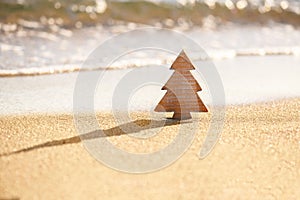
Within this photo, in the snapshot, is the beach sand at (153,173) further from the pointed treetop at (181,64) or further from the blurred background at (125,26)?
the blurred background at (125,26)

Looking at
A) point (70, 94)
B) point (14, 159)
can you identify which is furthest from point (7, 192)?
point (70, 94)

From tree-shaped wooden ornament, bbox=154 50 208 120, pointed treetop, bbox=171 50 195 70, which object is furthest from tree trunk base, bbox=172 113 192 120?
pointed treetop, bbox=171 50 195 70

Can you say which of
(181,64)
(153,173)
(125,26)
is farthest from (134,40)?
(153,173)

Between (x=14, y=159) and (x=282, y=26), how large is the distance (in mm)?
5494

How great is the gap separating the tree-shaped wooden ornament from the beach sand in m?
0.11

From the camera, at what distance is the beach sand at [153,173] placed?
8.13 feet

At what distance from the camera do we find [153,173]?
2.65 meters

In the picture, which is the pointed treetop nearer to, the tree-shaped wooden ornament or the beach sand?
the tree-shaped wooden ornament

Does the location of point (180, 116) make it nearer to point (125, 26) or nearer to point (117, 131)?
point (117, 131)

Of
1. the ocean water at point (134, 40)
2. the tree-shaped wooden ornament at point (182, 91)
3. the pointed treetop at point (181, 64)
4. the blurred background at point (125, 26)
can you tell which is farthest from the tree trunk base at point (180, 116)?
the blurred background at point (125, 26)

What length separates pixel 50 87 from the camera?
439 centimetres

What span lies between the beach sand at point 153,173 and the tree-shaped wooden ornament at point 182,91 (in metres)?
0.11

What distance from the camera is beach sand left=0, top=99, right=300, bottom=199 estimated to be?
2.48 meters

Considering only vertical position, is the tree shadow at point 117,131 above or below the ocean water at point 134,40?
below
